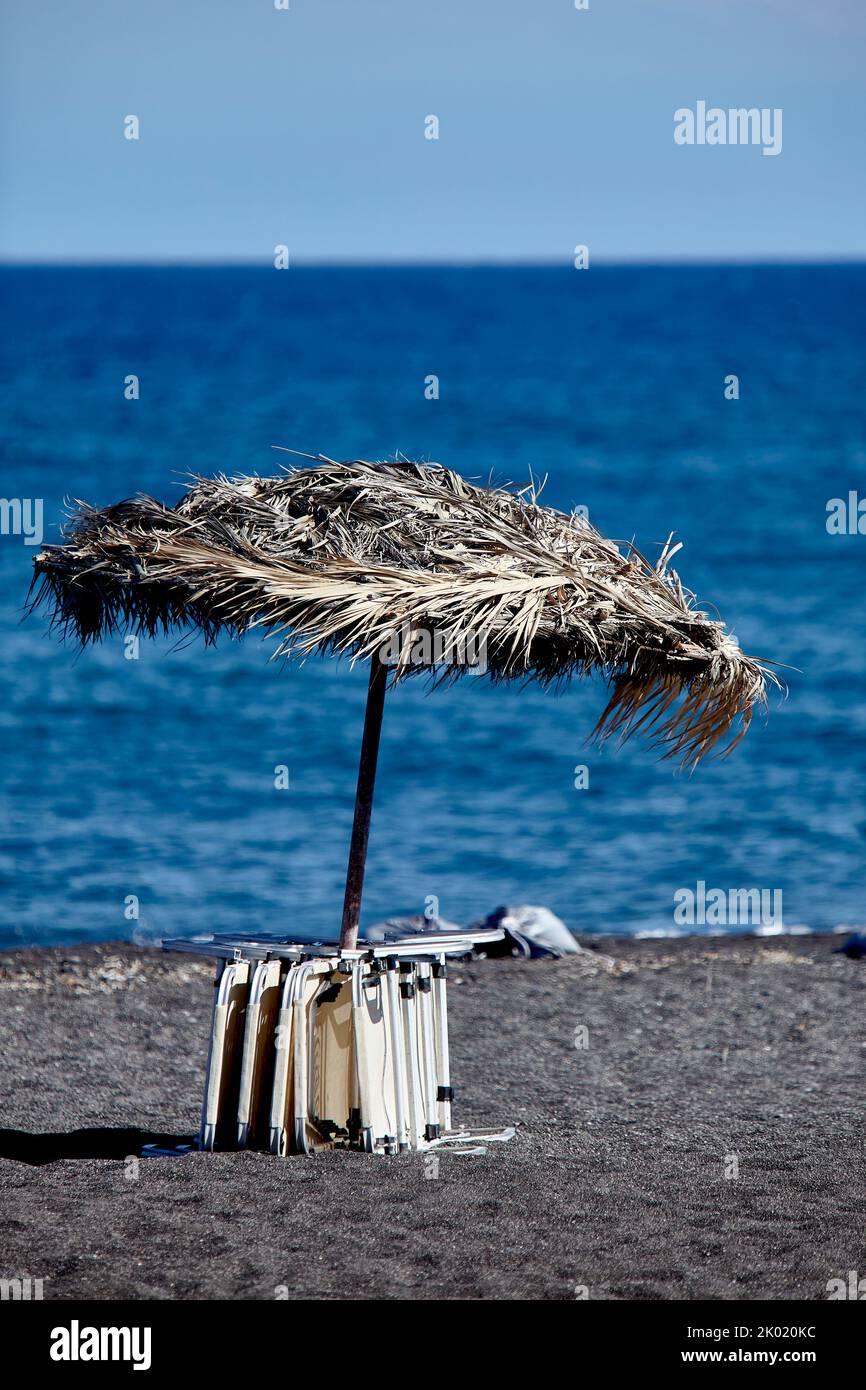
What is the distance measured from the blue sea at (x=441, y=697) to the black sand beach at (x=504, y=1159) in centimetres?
246

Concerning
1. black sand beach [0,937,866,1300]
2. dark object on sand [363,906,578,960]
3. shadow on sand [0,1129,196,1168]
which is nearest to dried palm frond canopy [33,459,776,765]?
black sand beach [0,937,866,1300]

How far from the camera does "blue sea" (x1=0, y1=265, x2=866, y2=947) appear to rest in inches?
688

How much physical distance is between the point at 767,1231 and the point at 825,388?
64625 millimetres

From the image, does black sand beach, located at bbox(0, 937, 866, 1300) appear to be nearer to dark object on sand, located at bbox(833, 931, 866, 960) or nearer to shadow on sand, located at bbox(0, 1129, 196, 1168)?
shadow on sand, located at bbox(0, 1129, 196, 1168)

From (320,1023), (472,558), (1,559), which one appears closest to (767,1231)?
(320,1023)

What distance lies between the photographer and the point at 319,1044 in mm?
6453

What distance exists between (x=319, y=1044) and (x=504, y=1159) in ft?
3.19

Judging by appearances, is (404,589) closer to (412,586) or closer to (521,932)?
(412,586)

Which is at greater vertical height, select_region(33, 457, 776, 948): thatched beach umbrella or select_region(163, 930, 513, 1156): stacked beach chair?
select_region(33, 457, 776, 948): thatched beach umbrella

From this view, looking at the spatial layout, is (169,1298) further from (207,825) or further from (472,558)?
(207,825)

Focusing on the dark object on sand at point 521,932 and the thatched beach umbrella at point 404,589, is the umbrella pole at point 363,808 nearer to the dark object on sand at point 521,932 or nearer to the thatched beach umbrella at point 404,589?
the thatched beach umbrella at point 404,589

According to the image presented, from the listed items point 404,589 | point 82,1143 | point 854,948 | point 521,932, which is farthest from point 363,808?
point 854,948

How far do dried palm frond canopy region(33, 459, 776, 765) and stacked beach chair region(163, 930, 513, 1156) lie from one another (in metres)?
1.27

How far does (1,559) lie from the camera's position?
123 ft
